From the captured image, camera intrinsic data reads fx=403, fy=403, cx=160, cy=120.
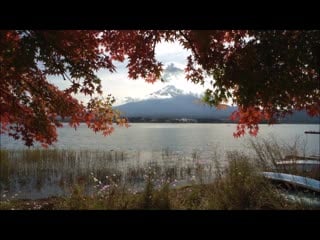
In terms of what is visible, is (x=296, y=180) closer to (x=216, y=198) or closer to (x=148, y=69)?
(x=216, y=198)

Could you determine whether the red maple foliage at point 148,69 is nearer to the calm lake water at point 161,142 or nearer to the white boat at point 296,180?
the white boat at point 296,180

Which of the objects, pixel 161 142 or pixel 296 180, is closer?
pixel 296 180

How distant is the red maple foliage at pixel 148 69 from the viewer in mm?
4605

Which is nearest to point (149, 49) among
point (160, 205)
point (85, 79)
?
point (85, 79)

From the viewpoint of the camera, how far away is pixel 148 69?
5.68 metres

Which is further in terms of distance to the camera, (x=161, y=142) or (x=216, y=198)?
(x=161, y=142)

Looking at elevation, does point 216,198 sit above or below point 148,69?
below

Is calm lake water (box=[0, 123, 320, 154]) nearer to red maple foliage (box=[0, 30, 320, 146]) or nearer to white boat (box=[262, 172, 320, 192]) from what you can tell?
white boat (box=[262, 172, 320, 192])

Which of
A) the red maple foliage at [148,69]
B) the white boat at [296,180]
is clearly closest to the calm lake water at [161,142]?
the white boat at [296,180]

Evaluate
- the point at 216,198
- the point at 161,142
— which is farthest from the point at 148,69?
the point at 161,142

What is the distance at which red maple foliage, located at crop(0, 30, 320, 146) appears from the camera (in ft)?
15.1
